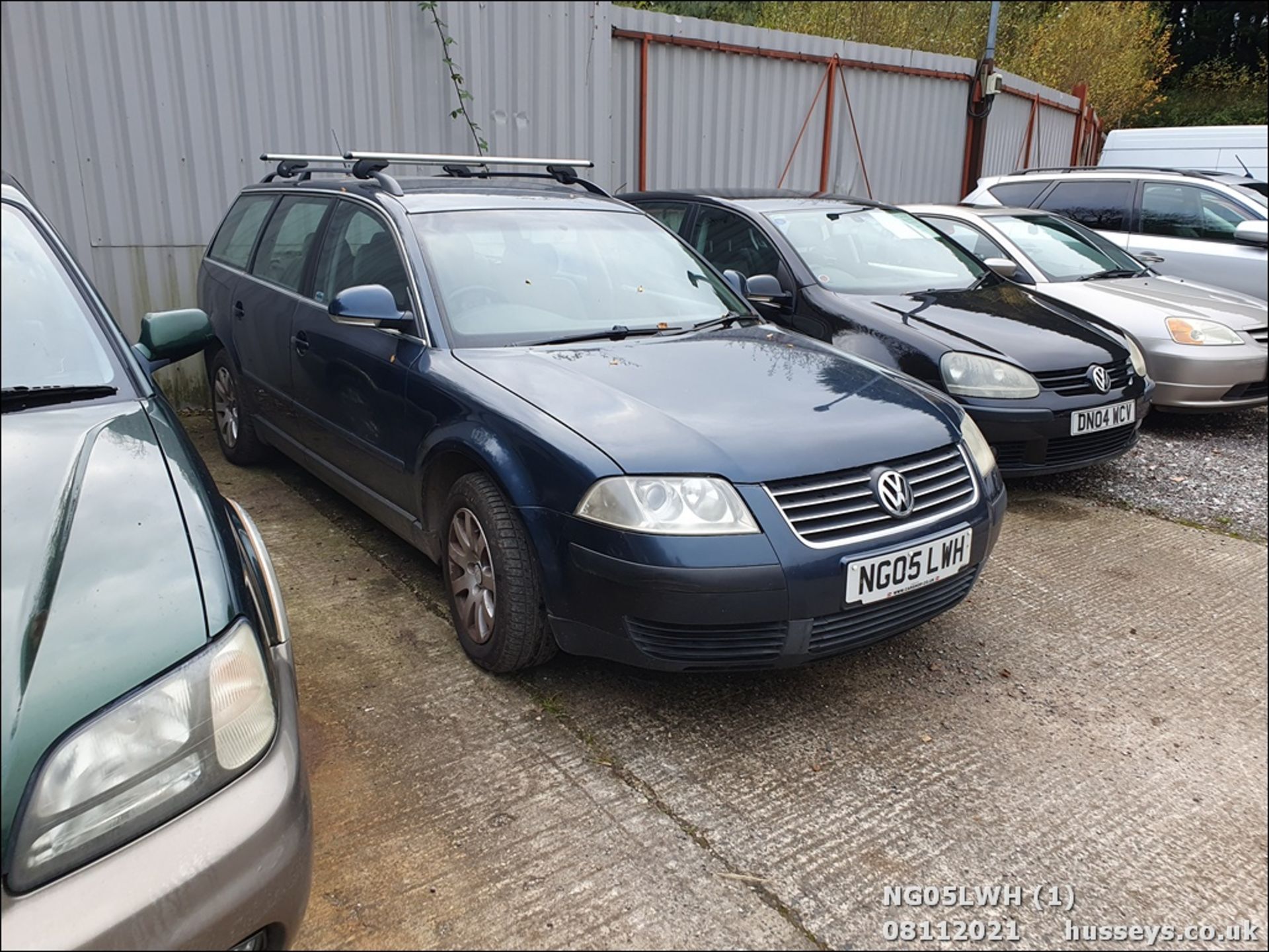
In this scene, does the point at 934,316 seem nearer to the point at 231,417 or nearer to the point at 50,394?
the point at 231,417

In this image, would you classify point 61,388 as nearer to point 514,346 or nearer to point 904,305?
point 514,346

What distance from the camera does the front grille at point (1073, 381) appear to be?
4.58m

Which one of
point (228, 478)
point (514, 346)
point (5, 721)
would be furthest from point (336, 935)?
point (228, 478)

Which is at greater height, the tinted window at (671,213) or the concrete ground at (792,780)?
the tinted window at (671,213)

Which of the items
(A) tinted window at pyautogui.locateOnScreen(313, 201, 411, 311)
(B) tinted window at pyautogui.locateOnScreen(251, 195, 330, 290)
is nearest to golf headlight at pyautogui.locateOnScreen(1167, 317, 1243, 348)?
(A) tinted window at pyautogui.locateOnScreen(313, 201, 411, 311)

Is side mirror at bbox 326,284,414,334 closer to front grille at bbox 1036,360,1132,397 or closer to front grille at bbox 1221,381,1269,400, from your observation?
front grille at bbox 1036,360,1132,397

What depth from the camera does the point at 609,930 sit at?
2033 mm

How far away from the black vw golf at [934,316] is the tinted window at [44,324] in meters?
2.82

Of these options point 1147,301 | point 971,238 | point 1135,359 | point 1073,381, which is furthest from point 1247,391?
point 1073,381

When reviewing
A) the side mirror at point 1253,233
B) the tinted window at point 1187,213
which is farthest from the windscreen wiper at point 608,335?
the tinted window at point 1187,213

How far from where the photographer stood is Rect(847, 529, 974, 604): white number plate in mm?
2568

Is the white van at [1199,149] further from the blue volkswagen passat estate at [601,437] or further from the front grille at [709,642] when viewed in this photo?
the front grille at [709,642]

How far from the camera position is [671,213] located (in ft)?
19.4

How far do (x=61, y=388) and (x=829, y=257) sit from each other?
13.4 ft
